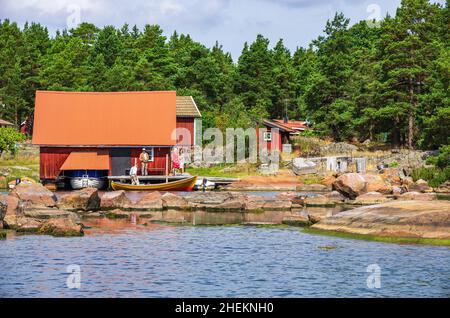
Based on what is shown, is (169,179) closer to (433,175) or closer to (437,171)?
(433,175)

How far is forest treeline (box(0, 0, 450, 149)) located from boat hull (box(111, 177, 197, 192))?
20.2 m

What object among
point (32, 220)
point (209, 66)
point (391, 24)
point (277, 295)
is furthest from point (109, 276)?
point (209, 66)

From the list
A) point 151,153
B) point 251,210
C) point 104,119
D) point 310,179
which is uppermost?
point 104,119

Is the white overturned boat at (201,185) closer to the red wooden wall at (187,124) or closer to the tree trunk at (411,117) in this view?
the red wooden wall at (187,124)

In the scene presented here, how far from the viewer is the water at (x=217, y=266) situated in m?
22.8

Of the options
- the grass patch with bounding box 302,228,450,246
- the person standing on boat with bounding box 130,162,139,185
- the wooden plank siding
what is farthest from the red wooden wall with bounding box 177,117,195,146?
the grass patch with bounding box 302,228,450,246

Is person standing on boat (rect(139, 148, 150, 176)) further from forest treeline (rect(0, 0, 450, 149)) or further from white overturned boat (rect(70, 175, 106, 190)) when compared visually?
forest treeline (rect(0, 0, 450, 149))

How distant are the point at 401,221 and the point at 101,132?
40.1 metres

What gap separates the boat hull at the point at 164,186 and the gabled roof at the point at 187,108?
20.8 meters

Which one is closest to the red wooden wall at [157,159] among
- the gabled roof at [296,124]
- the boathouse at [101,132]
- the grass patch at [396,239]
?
the boathouse at [101,132]

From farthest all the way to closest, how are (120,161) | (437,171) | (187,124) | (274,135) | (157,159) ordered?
(274,135), (187,124), (157,159), (120,161), (437,171)

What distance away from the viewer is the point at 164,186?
59.6 metres

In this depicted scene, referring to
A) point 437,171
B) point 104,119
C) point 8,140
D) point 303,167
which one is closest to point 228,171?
point 303,167

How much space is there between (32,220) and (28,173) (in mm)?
34767
